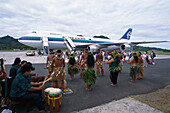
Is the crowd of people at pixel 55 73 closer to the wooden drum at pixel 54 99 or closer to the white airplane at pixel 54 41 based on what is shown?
the wooden drum at pixel 54 99

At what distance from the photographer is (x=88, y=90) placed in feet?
16.6

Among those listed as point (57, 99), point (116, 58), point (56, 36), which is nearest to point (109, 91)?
point (116, 58)

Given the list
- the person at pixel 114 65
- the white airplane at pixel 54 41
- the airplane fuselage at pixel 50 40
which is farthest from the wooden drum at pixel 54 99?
the airplane fuselage at pixel 50 40

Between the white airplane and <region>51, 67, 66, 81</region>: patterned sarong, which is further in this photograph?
the white airplane

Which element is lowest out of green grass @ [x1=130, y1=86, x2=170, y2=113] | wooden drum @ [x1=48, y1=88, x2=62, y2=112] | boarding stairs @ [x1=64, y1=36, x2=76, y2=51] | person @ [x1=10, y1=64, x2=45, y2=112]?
green grass @ [x1=130, y1=86, x2=170, y2=113]

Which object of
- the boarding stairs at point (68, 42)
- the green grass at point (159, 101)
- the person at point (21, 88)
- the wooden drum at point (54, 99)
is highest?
the boarding stairs at point (68, 42)

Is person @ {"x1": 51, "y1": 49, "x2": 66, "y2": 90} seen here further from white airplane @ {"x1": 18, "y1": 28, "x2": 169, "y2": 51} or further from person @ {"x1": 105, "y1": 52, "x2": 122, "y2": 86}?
white airplane @ {"x1": 18, "y1": 28, "x2": 169, "y2": 51}

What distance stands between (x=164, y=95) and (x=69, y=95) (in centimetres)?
394

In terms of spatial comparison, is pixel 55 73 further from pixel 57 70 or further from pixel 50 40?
pixel 50 40

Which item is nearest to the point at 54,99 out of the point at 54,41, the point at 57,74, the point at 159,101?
the point at 57,74

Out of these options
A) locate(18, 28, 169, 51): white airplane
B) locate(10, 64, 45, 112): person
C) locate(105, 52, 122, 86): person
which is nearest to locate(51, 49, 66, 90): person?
locate(10, 64, 45, 112): person

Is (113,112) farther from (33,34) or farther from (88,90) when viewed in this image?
(33,34)

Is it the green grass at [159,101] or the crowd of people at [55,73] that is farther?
the green grass at [159,101]

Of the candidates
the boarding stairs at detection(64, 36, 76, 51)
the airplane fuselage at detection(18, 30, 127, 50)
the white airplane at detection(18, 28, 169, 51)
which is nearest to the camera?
the airplane fuselage at detection(18, 30, 127, 50)
